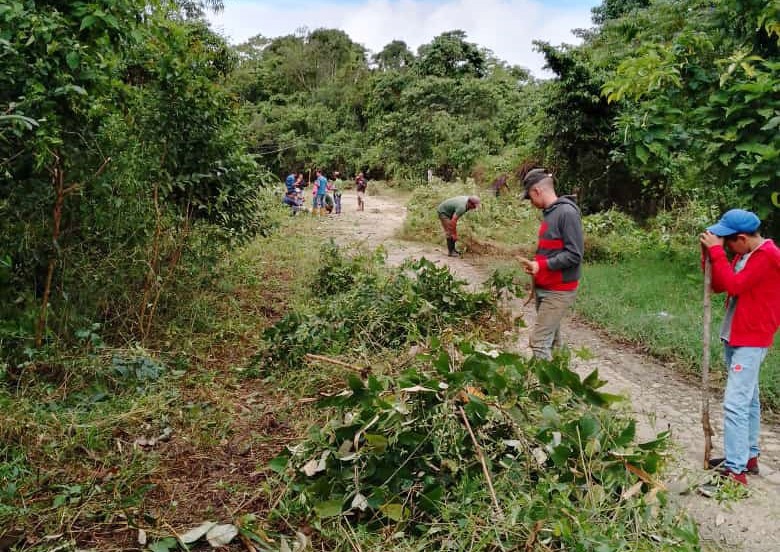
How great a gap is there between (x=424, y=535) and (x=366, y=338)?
98.8 inches

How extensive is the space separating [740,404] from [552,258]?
146cm

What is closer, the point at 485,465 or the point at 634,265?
the point at 485,465

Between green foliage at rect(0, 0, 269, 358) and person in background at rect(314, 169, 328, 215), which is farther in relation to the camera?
person in background at rect(314, 169, 328, 215)

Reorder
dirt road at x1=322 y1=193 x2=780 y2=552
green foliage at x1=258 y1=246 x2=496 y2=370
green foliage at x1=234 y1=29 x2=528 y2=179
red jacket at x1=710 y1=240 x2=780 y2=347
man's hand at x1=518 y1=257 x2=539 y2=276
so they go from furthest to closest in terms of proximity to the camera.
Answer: green foliage at x1=234 y1=29 x2=528 y2=179
green foliage at x1=258 y1=246 x2=496 y2=370
man's hand at x1=518 y1=257 x2=539 y2=276
red jacket at x1=710 y1=240 x2=780 y2=347
dirt road at x1=322 y1=193 x2=780 y2=552

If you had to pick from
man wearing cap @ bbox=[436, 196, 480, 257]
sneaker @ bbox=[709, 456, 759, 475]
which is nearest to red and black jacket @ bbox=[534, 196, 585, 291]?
sneaker @ bbox=[709, 456, 759, 475]

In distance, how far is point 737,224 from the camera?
3.61 metres

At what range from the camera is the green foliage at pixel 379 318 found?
4910mm

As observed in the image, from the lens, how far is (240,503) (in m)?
3.07

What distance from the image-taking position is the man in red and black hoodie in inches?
163

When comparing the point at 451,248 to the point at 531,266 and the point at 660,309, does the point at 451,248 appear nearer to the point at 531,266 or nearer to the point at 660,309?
the point at 660,309

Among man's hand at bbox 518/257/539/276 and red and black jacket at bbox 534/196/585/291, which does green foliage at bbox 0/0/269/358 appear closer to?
man's hand at bbox 518/257/539/276

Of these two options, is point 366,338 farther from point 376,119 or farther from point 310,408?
point 376,119

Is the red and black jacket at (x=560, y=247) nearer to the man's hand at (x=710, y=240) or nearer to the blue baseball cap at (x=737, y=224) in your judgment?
the man's hand at (x=710, y=240)

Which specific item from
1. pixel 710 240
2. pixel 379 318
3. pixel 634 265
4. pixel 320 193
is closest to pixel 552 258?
pixel 710 240
